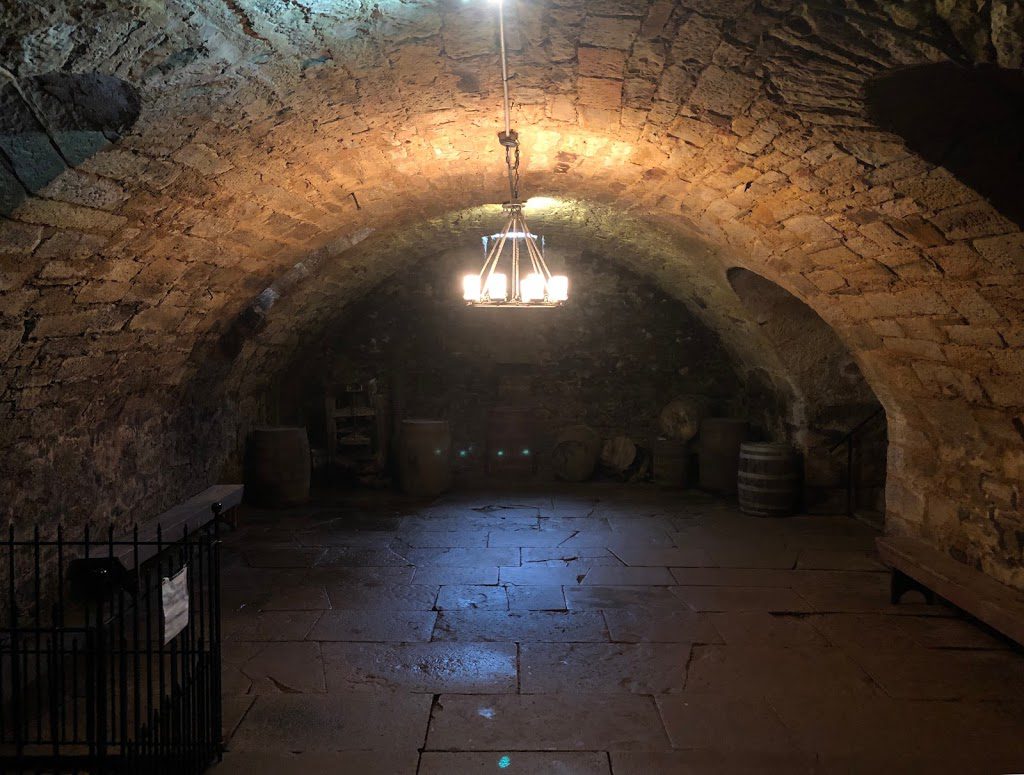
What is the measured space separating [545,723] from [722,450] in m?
5.27

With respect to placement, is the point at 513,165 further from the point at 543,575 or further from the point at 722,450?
the point at 722,450

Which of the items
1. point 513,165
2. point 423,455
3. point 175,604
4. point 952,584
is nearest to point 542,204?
point 513,165

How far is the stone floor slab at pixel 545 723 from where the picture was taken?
126 inches

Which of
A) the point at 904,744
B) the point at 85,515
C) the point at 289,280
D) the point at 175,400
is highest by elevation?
the point at 289,280

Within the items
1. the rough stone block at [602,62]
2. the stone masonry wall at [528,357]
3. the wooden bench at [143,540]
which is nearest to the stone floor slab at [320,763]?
the wooden bench at [143,540]

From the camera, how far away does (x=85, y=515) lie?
15.6 feet

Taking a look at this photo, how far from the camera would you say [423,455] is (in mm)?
8086

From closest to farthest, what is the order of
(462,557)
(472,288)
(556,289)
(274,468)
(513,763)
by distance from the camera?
(513,763) < (556,289) < (472,288) < (462,557) < (274,468)

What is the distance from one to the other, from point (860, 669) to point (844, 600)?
108 cm

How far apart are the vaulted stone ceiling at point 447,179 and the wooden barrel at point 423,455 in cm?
244

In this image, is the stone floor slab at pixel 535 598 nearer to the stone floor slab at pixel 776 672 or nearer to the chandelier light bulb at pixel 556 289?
the stone floor slab at pixel 776 672

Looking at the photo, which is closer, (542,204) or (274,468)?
(542,204)

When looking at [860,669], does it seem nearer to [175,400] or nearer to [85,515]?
[85,515]

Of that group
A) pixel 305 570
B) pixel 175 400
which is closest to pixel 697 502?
pixel 305 570
